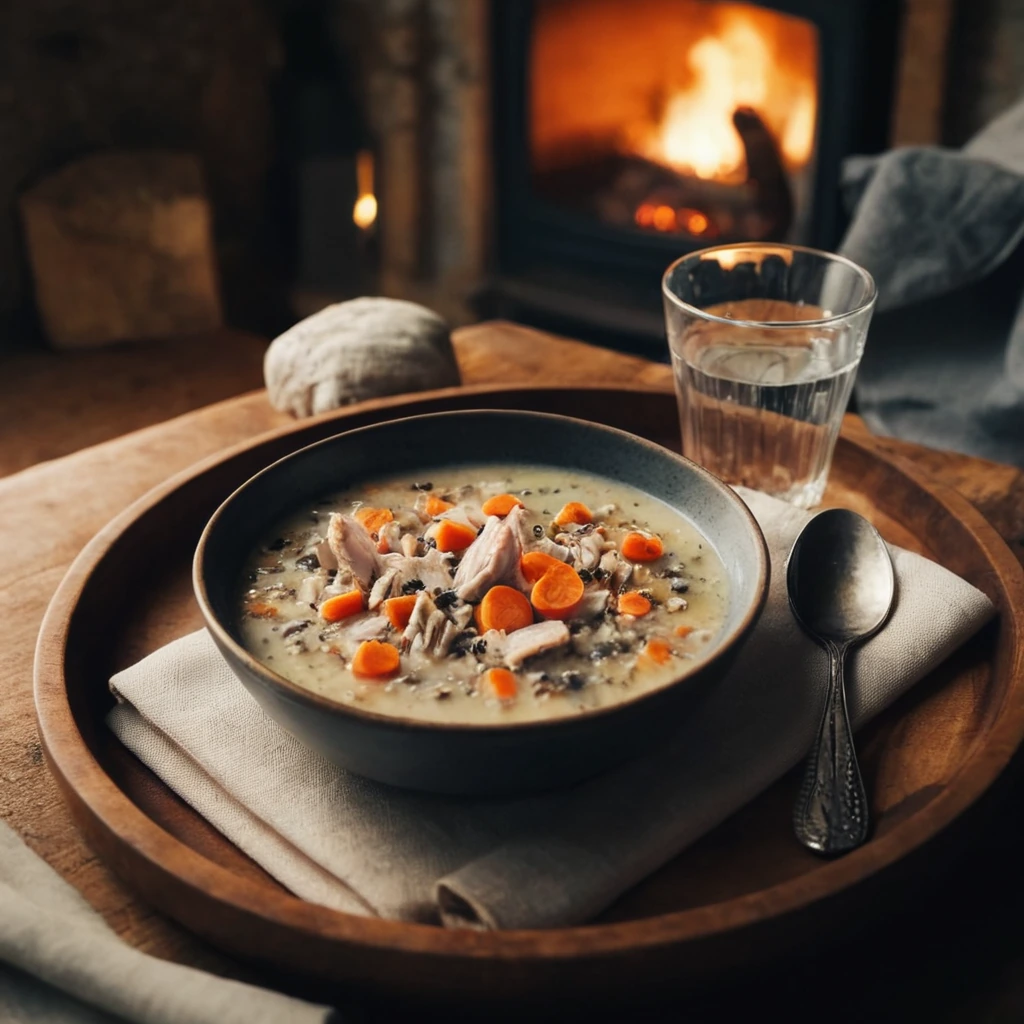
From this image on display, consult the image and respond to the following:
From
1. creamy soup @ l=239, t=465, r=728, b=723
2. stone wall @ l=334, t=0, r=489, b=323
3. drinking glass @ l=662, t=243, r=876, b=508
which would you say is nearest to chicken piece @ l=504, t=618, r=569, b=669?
creamy soup @ l=239, t=465, r=728, b=723

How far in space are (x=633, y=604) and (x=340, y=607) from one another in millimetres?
288

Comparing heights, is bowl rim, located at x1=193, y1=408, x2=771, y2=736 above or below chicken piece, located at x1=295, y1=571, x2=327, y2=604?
above

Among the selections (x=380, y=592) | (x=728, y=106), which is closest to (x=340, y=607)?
(x=380, y=592)

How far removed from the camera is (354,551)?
3.84 feet

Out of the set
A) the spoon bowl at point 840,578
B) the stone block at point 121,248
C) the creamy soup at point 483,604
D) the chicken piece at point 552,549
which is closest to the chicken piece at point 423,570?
the creamy soup at point 483,604

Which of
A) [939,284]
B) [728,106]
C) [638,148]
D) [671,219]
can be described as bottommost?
[671,219]

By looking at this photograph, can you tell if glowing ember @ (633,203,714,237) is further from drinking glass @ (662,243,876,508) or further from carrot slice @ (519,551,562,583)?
carrot slice @ (519,551,562,583)

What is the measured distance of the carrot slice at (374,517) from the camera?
4.27 feet

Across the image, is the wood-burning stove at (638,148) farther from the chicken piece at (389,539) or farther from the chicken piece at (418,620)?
the chicken piece at (418,620)

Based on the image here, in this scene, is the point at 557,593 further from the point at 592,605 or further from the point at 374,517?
the point at 374,517

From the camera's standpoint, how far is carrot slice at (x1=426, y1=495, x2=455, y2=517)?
1.33m

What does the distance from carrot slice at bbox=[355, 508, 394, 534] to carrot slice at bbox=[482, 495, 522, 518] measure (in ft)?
0.36

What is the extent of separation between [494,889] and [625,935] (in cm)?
12

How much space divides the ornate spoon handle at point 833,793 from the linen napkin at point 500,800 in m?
0.03
